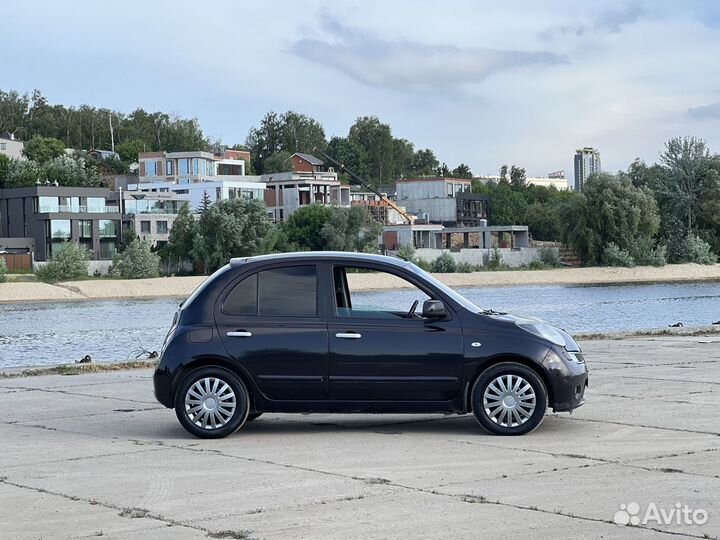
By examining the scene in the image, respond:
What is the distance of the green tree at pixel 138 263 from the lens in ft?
291

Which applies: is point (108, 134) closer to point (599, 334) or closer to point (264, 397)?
point (599, 334)

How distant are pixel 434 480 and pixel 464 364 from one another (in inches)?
90.4

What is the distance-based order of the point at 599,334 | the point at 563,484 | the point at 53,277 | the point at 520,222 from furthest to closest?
the point at 520,222 < the point at 53,277 < the point at 599,334 < the point at 563,484

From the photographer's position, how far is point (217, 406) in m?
11.0

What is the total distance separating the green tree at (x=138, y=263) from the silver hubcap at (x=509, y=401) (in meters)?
79.6

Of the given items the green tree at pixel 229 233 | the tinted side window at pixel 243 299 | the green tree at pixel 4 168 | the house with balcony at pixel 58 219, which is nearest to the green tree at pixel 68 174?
the green tree at pixel 4 168

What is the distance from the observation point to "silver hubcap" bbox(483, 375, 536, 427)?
10.9m

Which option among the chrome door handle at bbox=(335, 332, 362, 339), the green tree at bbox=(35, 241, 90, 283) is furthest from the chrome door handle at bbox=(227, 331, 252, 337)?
the green tree at bbox=(35, 241, 90, 283)

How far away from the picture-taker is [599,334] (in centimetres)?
2420

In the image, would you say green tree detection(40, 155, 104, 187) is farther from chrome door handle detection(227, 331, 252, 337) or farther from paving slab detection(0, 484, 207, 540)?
paving slab detection(0, 484, 207, 540)

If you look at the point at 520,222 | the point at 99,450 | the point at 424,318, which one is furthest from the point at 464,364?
the point at 520,222

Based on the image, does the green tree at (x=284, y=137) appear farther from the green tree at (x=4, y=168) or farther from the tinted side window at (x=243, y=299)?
the tinted side window at (x=243, y=299)

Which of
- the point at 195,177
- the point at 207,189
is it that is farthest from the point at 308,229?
the point at 195,177

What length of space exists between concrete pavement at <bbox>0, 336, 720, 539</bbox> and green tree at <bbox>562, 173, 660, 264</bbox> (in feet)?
266
